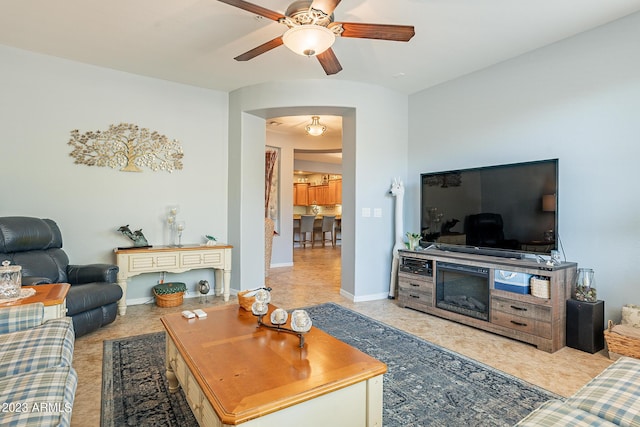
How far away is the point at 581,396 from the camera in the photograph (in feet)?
4.09

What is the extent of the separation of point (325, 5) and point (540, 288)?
8.96ft

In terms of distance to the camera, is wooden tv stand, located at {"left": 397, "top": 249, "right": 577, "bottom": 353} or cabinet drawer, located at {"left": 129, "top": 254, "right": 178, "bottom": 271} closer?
wooden tv stand, located at {"left": 397, "top": 249, "right": 577, "bottom": 353}

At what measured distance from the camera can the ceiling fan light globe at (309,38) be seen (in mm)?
2234

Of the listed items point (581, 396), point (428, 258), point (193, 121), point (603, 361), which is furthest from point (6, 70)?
point (603, 361)

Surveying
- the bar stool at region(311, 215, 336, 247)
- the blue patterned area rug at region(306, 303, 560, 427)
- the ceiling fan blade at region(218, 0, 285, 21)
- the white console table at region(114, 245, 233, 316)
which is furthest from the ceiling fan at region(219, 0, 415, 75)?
the bar stool at region(311, 215, 336, 247)

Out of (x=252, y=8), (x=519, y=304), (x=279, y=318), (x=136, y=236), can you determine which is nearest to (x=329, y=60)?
(x=252, y=8)

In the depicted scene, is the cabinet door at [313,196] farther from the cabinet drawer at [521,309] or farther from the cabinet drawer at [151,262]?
the cabinet drawer at [521,309]

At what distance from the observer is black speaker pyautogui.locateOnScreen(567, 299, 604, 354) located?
2689 millimetres

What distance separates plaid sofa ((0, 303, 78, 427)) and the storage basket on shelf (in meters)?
2.19

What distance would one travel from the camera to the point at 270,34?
3105mm

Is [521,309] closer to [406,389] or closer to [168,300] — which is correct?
[406,389]

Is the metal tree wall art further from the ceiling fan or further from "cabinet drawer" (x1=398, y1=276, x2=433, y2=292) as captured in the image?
"cabinet drawer" (x1=398, y1=276, x2=433, y2=292)

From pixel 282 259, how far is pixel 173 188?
10.3 feet

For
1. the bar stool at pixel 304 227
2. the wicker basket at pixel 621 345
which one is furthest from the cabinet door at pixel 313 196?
the wicker basket at pixel 621 345
